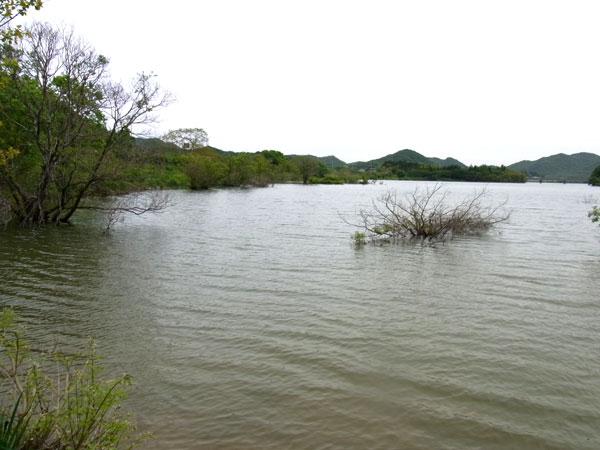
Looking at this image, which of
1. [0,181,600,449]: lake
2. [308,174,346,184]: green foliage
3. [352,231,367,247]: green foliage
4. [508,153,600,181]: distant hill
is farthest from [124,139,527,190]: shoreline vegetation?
[508,153,600,181]: distant hill

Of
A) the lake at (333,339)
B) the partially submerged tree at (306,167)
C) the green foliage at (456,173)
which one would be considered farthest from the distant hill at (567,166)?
the lake at (333,339)

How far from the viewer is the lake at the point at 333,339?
5359 mm

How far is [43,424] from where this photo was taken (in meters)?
3.46

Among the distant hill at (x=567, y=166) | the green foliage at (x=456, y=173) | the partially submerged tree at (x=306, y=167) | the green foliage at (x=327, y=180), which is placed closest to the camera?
the partially submerged tree at (x=306, y=167)

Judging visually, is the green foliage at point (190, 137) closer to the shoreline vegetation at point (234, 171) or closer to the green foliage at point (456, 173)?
the shoreline vegetation at point (234, 171)

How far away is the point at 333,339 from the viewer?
26.7 ft

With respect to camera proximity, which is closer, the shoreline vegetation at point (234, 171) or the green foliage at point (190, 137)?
the shoreline vegetation at point (234, 171)

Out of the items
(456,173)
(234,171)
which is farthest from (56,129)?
(456,173)

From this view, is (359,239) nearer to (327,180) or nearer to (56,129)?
(56,129)

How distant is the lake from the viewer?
17.6 ft

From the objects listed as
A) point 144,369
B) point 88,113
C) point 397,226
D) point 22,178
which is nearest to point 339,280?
point 144,369

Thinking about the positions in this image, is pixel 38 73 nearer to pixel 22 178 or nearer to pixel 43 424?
pixel 22 178

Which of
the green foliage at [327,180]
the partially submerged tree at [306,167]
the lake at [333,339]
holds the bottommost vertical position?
the lake at [333,339]

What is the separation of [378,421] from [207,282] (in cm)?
800
